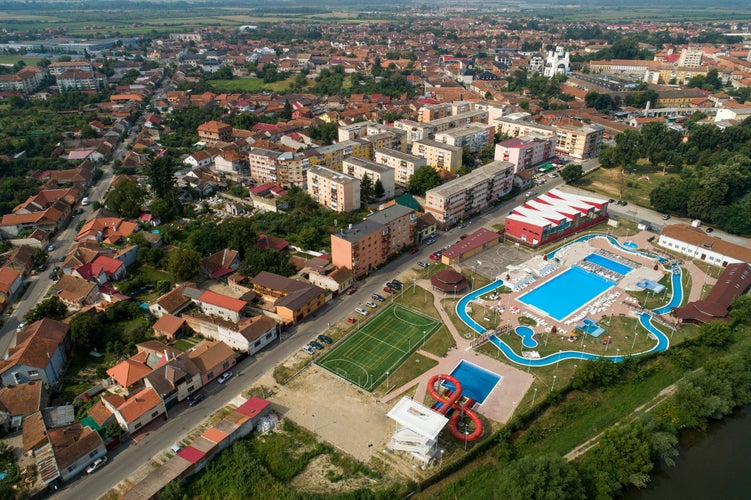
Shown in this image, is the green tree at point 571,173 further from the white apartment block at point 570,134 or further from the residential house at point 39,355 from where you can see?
the residential house at point 39,355

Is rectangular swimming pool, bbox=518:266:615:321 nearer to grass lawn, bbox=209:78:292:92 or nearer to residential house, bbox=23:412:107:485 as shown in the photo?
residential house, bbox=23:412:107:485

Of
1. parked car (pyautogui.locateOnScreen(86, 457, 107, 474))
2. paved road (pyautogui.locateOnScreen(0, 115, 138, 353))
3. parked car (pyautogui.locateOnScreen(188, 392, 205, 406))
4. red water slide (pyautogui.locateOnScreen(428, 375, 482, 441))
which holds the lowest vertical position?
paved road (pyautogui.locateOnScreen(0, 115, 138, 353))

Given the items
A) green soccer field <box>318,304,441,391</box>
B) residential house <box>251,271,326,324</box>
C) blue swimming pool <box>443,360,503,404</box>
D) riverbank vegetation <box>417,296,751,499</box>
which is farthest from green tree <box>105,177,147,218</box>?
riverbank vegetation <box>417,296,751,499</box>

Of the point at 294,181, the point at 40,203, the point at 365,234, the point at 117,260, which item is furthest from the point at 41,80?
the point at 365,234

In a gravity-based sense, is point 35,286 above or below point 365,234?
below

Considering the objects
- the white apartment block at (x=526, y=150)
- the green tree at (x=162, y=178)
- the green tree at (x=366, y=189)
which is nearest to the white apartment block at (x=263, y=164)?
the green tree at (x=162, y=178)

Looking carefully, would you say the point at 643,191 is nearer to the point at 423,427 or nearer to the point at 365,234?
the point at 365,234

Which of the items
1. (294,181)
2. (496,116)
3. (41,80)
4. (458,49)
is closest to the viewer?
(294,181)
